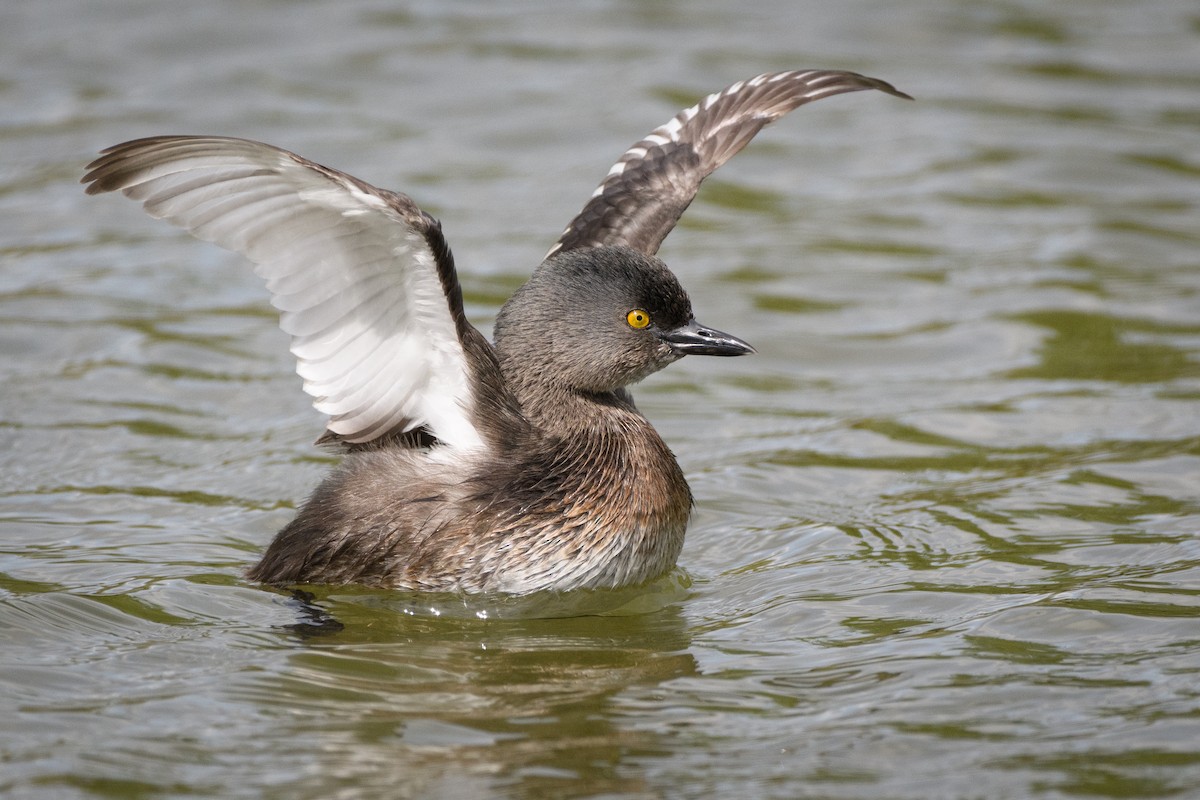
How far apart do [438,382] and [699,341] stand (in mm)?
1180

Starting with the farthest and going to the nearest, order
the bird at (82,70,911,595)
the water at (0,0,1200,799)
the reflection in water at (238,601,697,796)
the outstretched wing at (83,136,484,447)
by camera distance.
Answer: the bird at (82,70,911,595)
the outstretched wing at (83,136,484,447)
the water at (0,0,1200,799)
the reflection in water at (238,601,697,796)

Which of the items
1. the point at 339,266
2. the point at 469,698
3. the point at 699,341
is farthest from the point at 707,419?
the point at 469,698

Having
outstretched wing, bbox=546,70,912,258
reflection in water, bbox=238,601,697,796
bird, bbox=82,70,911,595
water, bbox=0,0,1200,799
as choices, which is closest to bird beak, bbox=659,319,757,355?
bird, bbox=82,70,911,595

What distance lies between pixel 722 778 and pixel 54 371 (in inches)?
218

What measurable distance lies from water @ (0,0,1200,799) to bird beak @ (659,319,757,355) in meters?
1.00

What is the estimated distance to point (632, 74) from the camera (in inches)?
552

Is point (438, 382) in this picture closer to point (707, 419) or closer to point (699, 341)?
point (699, 341)

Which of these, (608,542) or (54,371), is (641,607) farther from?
(54,371)

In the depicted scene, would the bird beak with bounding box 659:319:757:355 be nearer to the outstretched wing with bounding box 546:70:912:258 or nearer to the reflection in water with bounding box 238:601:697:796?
the outstretched wing with bounding box 546:70:912:258

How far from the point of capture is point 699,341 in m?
6.62

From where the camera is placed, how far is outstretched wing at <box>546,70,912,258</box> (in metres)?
7.41

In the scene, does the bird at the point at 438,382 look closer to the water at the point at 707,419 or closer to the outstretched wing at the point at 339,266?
the outstretched wing at the point at 339,266

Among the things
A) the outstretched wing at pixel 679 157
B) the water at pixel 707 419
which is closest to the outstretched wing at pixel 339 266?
the water at pixel 707 419

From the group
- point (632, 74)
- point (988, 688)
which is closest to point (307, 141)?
point (632, 74)
